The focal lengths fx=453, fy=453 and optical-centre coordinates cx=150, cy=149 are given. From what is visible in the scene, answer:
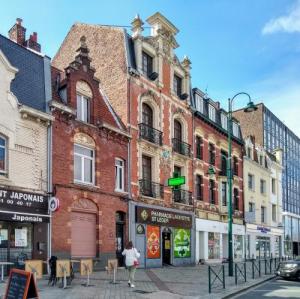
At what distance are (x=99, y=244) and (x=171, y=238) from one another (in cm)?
696

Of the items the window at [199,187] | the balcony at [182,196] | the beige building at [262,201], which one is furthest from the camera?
the beige building at [262,201]

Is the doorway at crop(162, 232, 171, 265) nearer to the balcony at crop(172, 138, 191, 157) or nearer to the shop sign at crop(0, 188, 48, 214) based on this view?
the balcony at crop(172, 138, 191, 157)

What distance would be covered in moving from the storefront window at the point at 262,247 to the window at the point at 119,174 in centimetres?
2134

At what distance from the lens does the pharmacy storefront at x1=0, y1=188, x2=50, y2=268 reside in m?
16.3

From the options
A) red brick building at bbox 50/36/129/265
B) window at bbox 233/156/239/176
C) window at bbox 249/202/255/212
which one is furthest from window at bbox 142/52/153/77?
window at bbox 249/202/255/212

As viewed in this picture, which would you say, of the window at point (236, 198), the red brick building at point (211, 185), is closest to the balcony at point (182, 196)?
the red brick building at point (211, 185)

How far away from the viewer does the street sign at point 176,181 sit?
25.6 meters

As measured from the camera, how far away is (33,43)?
71.7ft

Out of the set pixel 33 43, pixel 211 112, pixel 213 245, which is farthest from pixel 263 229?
pixel 33 43

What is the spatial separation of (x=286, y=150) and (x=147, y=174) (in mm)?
39933

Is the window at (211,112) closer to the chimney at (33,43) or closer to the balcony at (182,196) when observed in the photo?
the balcony at (182,196)

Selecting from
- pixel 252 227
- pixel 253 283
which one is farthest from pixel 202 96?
pixel 253 283

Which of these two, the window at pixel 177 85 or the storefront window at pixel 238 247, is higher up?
the window at pixel 177 85

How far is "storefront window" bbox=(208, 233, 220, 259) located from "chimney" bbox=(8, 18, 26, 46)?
59.5 ft
